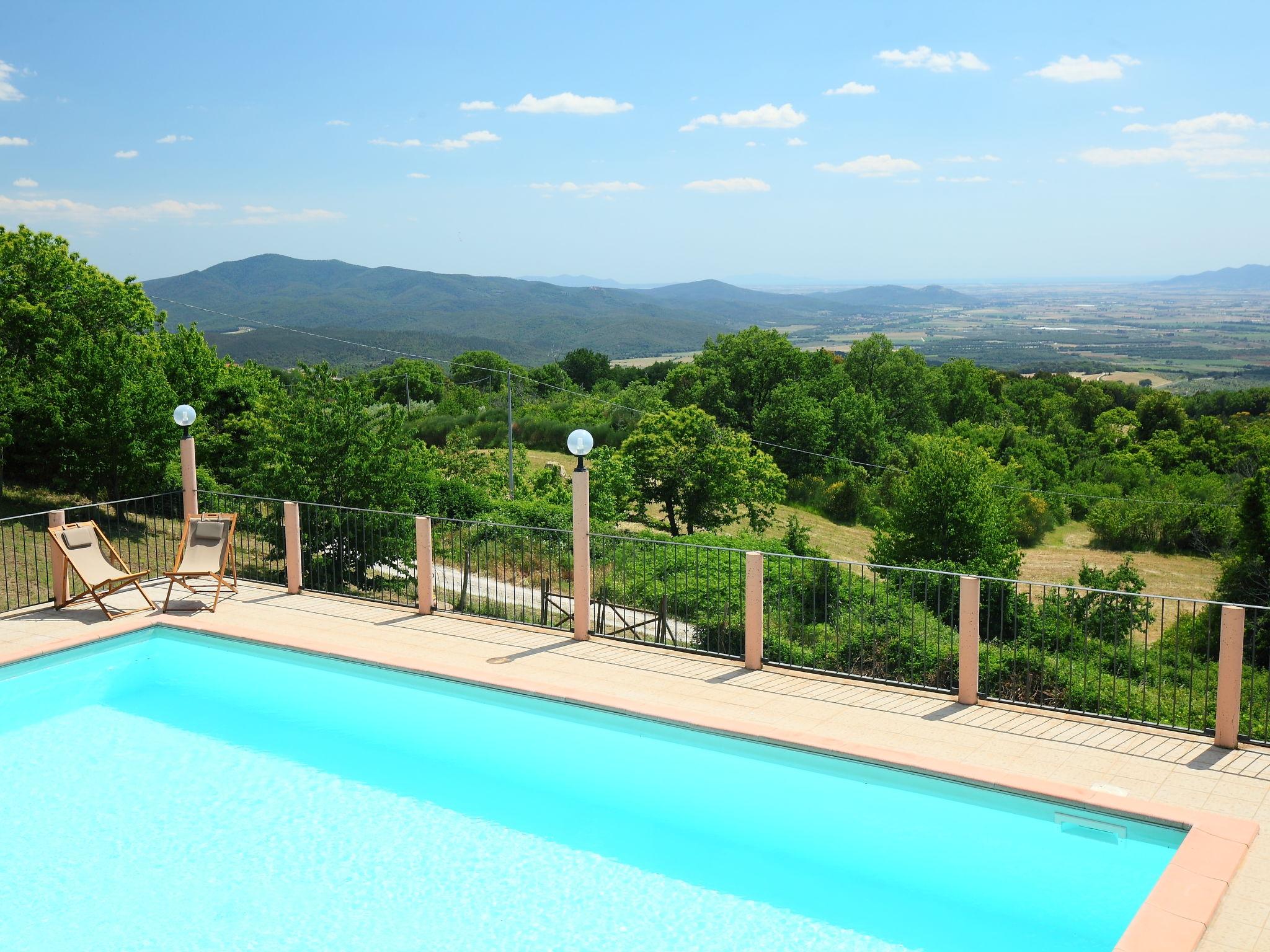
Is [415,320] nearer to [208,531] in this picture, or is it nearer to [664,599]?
[208,531]

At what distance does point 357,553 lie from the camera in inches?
447

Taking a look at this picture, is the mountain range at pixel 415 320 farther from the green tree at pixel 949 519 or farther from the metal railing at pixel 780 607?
the metal railing at pixel 780 607

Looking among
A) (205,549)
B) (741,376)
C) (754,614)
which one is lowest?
(754,614)

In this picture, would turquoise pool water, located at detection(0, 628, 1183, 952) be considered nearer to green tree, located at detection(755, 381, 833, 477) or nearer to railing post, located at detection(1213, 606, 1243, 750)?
railing post, located at detection(1213, 606, 1243, 750)

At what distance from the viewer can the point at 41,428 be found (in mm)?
25422

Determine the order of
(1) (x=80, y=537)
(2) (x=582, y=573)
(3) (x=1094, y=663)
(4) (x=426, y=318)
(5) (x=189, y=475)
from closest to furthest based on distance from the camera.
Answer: (2) (x=582, y=573), (1) (x=80, y=537), (5) (x=189, y=475), (3) (x=1094, y=663), (4) (x=426, y=318)

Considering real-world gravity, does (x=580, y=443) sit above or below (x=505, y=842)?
above

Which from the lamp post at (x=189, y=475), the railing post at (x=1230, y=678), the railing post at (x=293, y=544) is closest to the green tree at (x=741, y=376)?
the lamp post at (x=189, y=475)

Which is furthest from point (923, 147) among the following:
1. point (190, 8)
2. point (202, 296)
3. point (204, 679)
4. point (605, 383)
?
point (204, 679)

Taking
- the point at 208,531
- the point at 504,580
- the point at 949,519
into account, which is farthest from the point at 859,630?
the point at 949,519

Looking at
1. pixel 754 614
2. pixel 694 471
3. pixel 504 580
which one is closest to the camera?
pixel 754 614

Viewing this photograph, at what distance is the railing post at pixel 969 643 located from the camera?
23.5 feet

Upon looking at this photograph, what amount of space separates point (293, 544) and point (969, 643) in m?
6.96

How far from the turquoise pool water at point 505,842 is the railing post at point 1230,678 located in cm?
136
